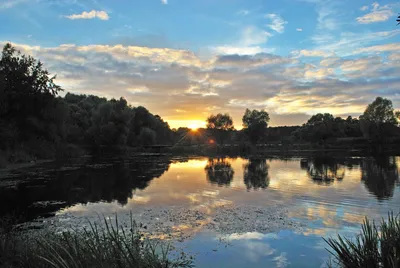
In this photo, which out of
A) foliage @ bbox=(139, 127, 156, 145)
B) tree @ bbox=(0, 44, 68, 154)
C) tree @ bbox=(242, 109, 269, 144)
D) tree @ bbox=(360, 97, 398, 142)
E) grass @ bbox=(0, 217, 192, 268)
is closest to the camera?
grass @ bbox=(0, 217, 192, 268)

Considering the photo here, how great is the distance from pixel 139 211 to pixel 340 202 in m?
12.0

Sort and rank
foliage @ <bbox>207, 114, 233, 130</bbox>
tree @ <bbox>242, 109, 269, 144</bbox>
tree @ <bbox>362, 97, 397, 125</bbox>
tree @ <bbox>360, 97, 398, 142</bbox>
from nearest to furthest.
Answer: tree @ <bbox>360, 97, 398, 142</bbox> → tree @ <bbox>362, 97, 397, 125</bbox> → tree @ <bbox>242, 109, 269, 144</bbox> → foliage @ <bbox>207, 114, 233, 130</bbox>

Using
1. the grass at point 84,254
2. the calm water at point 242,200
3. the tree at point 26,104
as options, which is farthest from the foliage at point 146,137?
the grass at point 84,254

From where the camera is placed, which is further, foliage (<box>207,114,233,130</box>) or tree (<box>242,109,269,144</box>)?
foliage (<box>207,114,233,130</box>)

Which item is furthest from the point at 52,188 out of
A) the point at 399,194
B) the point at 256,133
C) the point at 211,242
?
the point at 256,133

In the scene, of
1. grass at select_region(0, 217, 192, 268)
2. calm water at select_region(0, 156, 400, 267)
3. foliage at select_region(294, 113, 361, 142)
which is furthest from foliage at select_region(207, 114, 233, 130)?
grass at select_region(0, 217, 192, 268)

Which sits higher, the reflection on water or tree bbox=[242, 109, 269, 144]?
tree bbox=[242, 109, 269, 144]

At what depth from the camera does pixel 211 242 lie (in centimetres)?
1231

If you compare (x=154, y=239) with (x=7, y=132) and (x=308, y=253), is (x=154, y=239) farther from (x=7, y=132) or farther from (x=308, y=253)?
(x=7, y=132)

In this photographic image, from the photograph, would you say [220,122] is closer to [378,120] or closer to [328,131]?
[328,131]

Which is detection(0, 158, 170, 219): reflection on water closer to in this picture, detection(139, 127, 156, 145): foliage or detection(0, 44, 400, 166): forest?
detection(0, 44, 400, 166): forest

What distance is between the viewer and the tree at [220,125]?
536 ft

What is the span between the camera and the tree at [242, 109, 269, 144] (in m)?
145

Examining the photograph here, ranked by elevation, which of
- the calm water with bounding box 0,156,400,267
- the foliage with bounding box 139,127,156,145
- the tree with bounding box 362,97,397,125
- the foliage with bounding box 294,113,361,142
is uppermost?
the tree with bounding box 362,97,397,125
